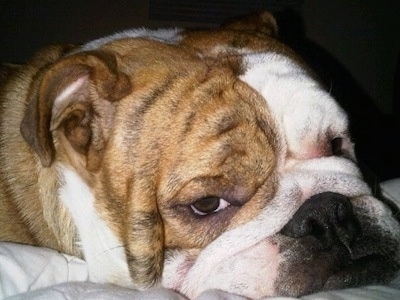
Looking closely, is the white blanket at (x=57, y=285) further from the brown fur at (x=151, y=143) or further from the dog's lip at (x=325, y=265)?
the brown fur at (x=151, y=143)

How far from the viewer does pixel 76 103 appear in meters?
1.61

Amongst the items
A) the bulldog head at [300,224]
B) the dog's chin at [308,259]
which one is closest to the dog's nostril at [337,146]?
the bulldog head at [300,224]

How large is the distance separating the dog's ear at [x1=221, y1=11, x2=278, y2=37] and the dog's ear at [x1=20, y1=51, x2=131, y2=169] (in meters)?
0.72

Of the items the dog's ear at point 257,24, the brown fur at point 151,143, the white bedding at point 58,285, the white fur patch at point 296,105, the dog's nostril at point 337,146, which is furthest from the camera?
the dog's ear at point 257,24

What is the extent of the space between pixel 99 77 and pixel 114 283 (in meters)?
0.68

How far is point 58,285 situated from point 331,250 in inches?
30.1

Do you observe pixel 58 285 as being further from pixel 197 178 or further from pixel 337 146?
pixel 337 146

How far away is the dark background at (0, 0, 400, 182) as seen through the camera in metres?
3.87

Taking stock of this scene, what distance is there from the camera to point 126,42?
1802 millimetres

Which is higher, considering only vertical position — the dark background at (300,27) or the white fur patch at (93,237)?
the dark background at (300,27)

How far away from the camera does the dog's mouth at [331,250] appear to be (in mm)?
1367

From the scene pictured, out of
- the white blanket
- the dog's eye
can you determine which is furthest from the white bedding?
the dog's eye

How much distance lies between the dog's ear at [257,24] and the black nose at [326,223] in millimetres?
958

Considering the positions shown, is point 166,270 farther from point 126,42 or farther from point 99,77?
point 126,42
